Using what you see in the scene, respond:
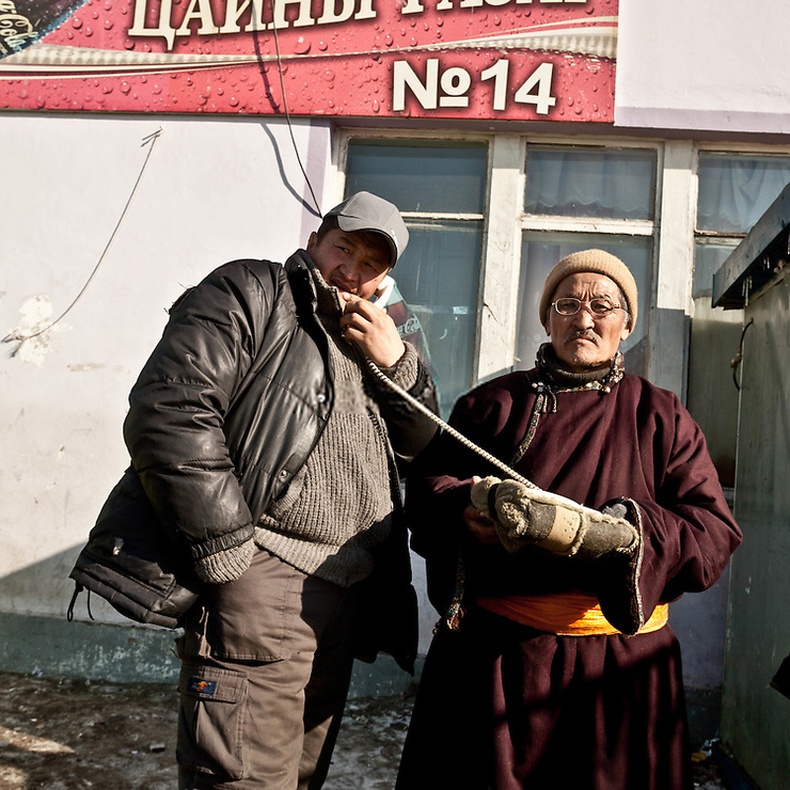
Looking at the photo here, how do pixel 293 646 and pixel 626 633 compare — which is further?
pixel 293 646

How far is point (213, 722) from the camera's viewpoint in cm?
186

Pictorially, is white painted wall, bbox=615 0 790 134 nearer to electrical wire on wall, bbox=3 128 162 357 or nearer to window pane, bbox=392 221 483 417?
window pane, bbox=392 221 483 417

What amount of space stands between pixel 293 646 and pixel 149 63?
12.4 feet

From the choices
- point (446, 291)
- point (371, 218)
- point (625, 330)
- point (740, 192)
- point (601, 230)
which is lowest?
point (625, 330)

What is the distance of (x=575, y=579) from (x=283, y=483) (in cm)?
79

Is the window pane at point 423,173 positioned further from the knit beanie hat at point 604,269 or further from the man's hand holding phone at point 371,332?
the man's hand holding phone at point 371,332

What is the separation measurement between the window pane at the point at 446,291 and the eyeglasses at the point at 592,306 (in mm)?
2110

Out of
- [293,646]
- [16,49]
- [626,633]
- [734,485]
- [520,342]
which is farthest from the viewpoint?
[16,49]

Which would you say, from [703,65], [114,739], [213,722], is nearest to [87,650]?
[114,739]

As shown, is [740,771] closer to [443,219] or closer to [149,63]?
[443,219]

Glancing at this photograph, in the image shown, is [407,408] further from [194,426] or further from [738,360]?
[738,360]

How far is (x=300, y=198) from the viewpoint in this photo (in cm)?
433

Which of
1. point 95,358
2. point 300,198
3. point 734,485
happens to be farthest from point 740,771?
point 95,358

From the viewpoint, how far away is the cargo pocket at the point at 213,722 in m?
1.84
